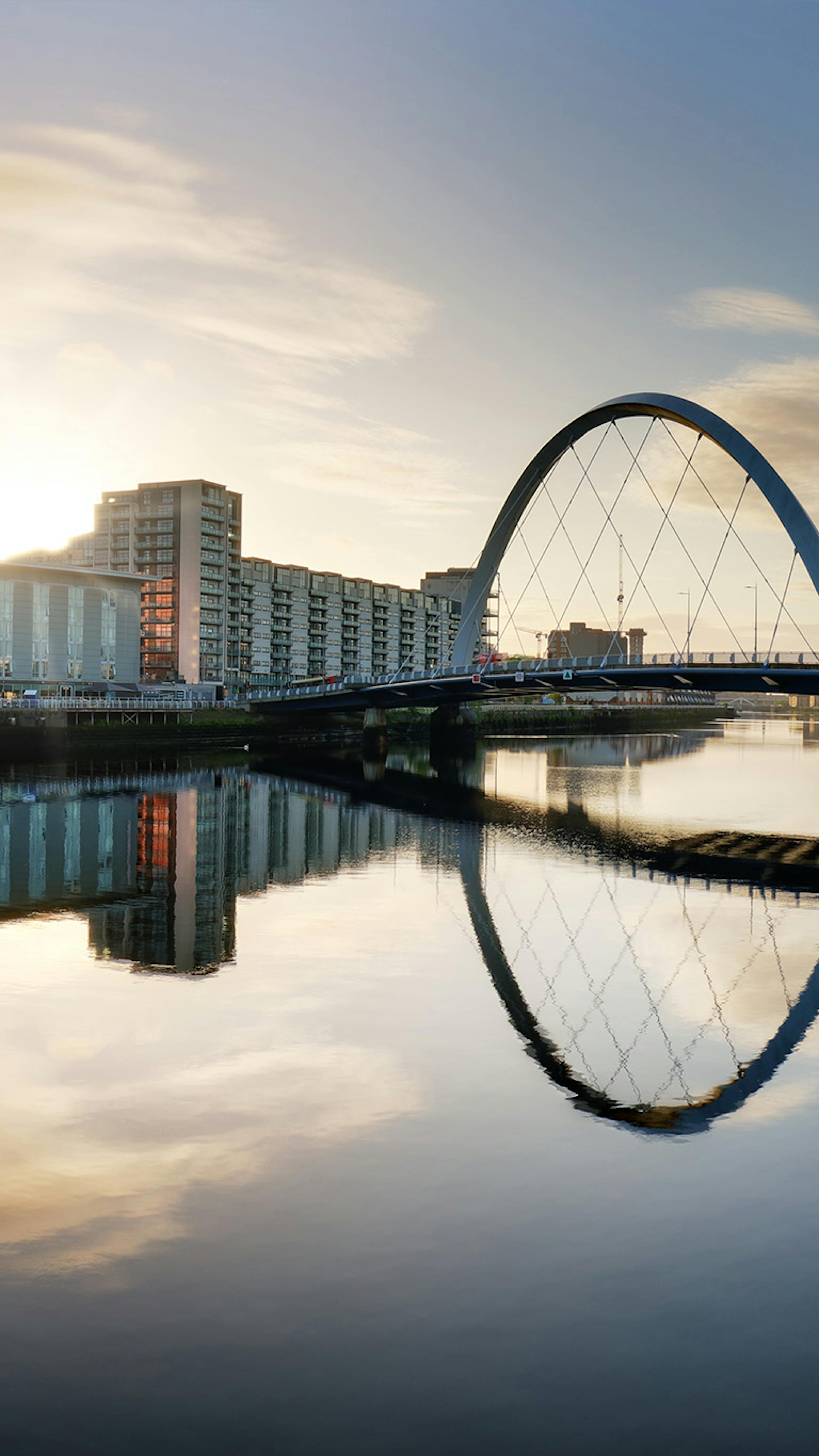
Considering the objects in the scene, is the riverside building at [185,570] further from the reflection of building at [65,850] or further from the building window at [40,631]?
the reflection of building at [65,850]

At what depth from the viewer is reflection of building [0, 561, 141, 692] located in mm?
94812

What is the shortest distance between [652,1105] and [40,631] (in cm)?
9023

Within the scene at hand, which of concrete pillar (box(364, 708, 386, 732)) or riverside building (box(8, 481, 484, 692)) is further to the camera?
riverside building (box(8, 481, 484, 692))

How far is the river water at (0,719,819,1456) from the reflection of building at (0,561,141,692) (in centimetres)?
6931

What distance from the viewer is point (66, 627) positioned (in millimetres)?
99062

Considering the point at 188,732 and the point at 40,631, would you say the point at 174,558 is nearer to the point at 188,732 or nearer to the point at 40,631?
the point at 40,631

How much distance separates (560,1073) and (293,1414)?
9039 mm

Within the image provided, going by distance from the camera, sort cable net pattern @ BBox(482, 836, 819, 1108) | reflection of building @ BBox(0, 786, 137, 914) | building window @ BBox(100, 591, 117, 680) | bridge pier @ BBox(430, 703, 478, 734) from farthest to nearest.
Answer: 1. bridge pier @ BBox(430, 703, 478, 734)
2. building window @ BBox(100, 591, 117, 680)
3. reflection of building @ BBox(0, 786, 137, 914)
4. cable net pattern @ BBox(482, 836, 819, 1108)

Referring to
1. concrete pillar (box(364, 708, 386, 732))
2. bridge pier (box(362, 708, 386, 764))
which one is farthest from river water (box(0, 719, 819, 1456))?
concrete pillar (box(364, 708, 386, 732))

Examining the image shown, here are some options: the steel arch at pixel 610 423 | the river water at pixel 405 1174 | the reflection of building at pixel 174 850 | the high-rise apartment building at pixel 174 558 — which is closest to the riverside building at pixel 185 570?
the high-rise apartment building at pixel 174 558

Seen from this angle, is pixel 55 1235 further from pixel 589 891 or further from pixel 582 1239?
pixel 589 891

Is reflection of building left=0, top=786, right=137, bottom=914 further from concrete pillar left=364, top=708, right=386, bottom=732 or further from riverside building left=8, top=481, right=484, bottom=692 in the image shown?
riverside building left=8, top=481, right=484, bottom=692

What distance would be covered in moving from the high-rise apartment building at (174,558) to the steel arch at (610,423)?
2475 inches

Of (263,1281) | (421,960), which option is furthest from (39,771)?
(263,1281)
